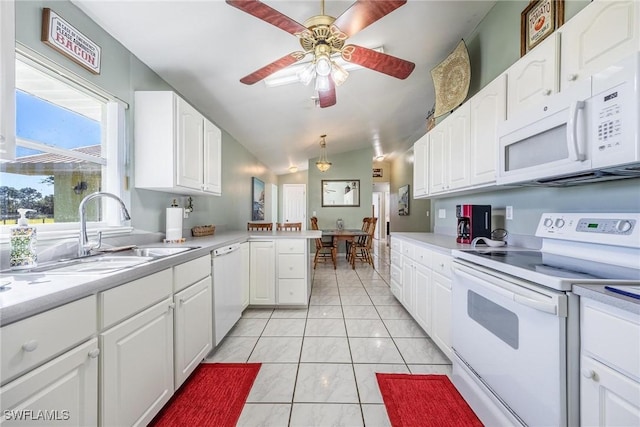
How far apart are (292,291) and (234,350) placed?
962 mm

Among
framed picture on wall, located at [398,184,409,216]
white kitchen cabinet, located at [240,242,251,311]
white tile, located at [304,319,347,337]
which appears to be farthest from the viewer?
framed picture on wall, located at [398,184,409,216]

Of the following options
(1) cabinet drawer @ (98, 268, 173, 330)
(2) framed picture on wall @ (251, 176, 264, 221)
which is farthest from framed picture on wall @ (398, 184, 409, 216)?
(1) cabinet drawer @ (98, 268, 173, 330)

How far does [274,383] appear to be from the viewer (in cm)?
172

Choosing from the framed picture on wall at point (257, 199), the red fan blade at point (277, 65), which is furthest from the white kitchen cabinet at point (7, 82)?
the framed picture on wall at point (257, 199)

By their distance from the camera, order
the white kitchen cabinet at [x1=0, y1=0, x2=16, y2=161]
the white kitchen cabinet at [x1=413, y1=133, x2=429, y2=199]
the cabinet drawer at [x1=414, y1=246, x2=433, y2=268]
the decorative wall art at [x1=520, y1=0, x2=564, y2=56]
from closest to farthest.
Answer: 1. the white kitchen cabinet at [x1=0, y1=0, x2=16, y2=161]
2. the decorative wall art at [x1=520, y1=0, x2=564, y2=56]
3. the cabinet drawer at [x1=414, y1=246, x2=433, y2=268]
4. the white kitchen cabinet at [x1=413, y1=133, x2=429, y2=199]

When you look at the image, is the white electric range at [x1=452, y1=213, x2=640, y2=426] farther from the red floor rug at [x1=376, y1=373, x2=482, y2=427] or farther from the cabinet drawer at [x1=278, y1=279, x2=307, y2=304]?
the cabinet drawer at [x1=278, y1=279, x2=307, y2=304]

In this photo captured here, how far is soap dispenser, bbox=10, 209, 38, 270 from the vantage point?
1.15 metres

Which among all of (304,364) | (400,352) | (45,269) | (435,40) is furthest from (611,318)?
(435,40)

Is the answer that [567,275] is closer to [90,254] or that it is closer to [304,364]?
[304,364]

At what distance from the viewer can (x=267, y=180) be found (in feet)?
23.4

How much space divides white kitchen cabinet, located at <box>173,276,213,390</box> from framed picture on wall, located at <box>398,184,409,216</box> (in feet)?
23.2

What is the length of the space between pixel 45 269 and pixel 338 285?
3.41 m

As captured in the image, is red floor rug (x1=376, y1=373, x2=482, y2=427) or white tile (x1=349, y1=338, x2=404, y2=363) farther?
white tile (x1=349, y1=338, x2=404, y2=363)

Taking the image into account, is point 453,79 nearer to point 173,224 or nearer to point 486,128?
point 486,128
